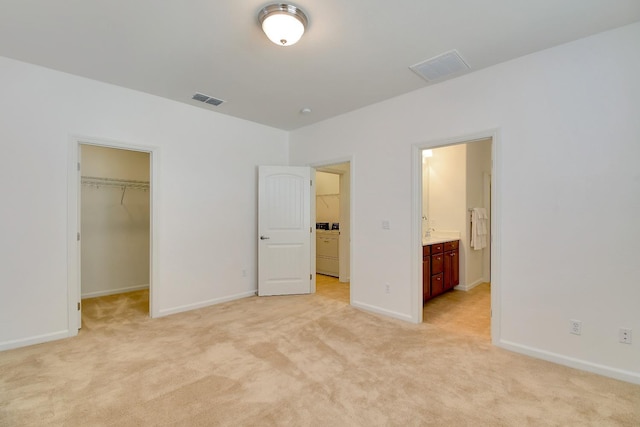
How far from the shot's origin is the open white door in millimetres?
4426

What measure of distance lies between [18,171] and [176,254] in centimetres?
166

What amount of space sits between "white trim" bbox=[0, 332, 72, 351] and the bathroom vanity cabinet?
3961 millimetres

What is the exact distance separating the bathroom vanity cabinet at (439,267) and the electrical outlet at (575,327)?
1.52 m

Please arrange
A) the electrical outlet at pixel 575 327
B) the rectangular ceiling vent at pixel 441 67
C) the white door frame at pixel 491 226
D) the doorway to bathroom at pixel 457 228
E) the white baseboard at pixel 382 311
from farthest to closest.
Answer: the doorway to bathroom at pixel 457 228 → the white baseboard at pixel 382 311 → the white door frame at pixel 491 226 → the rectangular ceiling vent at pixel 441 67 → the electrical outlet at pixel 575 327

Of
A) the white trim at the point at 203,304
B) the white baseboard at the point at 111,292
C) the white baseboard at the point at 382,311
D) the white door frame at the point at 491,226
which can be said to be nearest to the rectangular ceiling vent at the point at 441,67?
the white door frame at the point at 491,226

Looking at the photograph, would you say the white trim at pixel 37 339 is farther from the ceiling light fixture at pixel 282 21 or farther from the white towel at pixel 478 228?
the white towel at pixel 478 228

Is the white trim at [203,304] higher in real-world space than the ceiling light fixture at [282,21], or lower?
lower

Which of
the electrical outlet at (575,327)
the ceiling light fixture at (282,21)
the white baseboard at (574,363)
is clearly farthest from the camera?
the electrical outlet at (575,327)

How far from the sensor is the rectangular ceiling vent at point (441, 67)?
260 centimetres

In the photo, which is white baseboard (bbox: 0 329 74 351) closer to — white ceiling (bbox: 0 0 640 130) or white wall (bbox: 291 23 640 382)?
white ceiling (bbox: 0 0 640 130)

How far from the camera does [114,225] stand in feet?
15.2

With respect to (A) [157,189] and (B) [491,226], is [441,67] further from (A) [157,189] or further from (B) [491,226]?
(A) [157,189]

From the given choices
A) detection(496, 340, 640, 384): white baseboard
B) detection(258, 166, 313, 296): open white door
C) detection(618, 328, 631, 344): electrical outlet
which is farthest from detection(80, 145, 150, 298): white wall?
detection(618, 328, 631, 344): electrical outlet

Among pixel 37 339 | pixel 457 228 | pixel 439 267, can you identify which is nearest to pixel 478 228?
pixel 457 228
